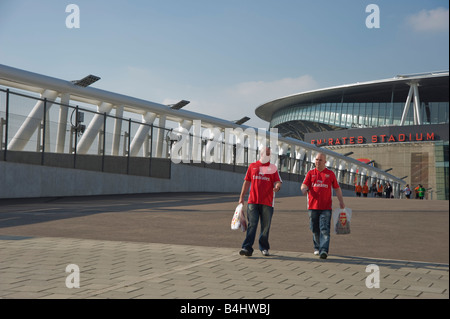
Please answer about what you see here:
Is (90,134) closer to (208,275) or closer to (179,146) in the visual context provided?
(179,146)

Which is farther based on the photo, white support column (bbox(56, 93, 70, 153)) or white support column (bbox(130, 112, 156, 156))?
white support column (bbox(130, 112, 156, 156))

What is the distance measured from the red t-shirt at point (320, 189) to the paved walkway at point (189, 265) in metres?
0.75

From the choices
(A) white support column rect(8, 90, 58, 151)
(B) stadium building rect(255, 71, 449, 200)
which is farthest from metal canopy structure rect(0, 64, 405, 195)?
(B) stadium building rect(255, 71, 449, 200)

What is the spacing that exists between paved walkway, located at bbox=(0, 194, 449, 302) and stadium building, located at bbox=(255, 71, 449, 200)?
53.0m

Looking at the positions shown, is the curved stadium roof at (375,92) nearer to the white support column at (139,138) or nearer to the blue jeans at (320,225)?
the white support column at (139,138)

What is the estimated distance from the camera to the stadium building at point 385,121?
232 feet

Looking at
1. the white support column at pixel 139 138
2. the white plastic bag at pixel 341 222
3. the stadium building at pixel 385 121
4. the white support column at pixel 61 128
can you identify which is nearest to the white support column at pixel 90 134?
the white support column at pixel 61 128

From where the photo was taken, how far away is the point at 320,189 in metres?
8.08

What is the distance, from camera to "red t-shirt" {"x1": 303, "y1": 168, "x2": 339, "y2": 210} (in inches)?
317

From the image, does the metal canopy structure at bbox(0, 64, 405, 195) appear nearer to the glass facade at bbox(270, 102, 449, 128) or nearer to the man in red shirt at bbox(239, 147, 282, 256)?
the man in red shirt at bbox(239, 147, 282, 256)

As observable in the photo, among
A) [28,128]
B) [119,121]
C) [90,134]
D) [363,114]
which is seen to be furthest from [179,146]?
[363,114]

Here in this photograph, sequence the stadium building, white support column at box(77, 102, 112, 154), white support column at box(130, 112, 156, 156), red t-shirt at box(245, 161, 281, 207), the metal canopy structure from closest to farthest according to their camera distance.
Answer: red t-shirt at box(245, 161, 281, 207)
the metal canopy structure
white support column at box(77, 102, 112, 154)
white support column at box(130, 112, 156, 156)
the stadium building

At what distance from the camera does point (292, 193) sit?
1452 inches
